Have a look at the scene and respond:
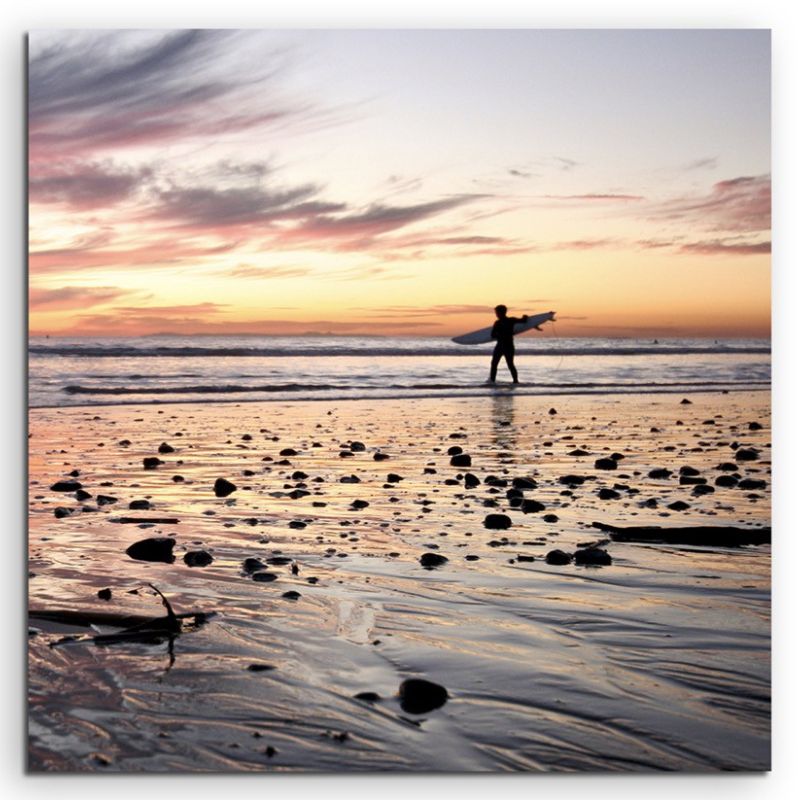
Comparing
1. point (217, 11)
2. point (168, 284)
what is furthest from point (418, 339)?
point (217, 11)

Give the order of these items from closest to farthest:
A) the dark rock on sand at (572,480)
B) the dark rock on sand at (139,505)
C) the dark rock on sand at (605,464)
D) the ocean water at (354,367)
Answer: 1. the dark rock on sand at (139,505)
2. the ocean water at (354,367)
3. the dark rock on sand at (572,480)
4. the dark rock on sand at (605,464)

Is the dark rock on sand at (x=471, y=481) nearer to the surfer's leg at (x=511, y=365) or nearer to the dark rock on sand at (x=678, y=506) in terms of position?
the surfer's leg at (x=511, y=365)

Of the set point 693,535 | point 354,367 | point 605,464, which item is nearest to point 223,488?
point 605,464

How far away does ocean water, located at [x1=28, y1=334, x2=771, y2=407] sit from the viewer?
19.2ft

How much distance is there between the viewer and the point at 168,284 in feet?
19.4

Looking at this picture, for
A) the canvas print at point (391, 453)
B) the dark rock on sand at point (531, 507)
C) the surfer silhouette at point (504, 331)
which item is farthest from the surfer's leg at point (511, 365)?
the dark rock on sand at point (531, 507)

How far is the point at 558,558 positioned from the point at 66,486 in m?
2.63

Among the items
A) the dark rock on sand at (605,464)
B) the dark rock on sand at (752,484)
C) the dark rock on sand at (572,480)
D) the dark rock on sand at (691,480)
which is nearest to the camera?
the dark rock on sand at (752,484)

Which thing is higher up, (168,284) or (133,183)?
(133,183)

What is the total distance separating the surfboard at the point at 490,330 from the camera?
5.93m

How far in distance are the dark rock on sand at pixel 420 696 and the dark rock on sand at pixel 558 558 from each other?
129cm

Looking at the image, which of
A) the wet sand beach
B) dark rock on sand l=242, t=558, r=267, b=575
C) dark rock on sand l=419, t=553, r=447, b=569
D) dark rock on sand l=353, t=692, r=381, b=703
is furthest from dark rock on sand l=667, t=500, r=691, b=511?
dark rock on sand l=353, t=692, r=381, b=703
